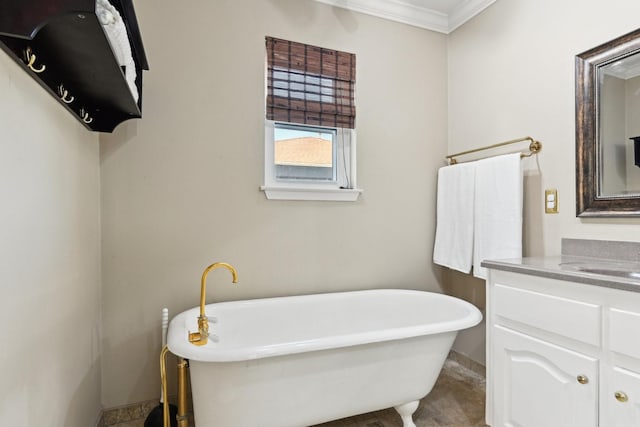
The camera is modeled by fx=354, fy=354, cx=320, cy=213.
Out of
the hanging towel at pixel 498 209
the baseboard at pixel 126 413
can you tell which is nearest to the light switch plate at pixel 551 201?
the hanging towel at pixel 498 209

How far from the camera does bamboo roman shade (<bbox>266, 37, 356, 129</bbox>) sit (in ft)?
7.27

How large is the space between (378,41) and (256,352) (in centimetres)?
220

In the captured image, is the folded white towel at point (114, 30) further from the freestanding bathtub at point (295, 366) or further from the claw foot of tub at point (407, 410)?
the claw foot of tub at point (407, 410)

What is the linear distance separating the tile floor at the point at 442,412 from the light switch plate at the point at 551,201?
45.3 inches

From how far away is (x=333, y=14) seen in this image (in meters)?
2.37

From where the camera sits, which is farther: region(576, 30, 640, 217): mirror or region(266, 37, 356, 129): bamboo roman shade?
region(266, 37, 356, 129): bamboo roman shade

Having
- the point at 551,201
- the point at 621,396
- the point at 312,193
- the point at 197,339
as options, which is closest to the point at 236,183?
the point at 312,193

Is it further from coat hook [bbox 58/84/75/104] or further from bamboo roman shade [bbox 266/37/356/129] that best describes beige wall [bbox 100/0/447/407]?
coat hook [bbox 58/84/75/104]

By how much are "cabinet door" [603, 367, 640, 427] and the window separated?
62.5 inches

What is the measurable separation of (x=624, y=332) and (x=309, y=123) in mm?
1845

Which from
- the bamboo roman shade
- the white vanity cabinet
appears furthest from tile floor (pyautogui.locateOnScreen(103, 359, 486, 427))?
the bamboo roman shade

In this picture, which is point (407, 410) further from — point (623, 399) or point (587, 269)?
point (587, 269)

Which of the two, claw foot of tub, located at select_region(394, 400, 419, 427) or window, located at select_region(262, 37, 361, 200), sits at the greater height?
window, located at select_region(262, 37, 361, 200)

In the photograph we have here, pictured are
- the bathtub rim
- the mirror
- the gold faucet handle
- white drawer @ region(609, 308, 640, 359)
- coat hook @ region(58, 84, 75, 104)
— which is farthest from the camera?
the mirror
